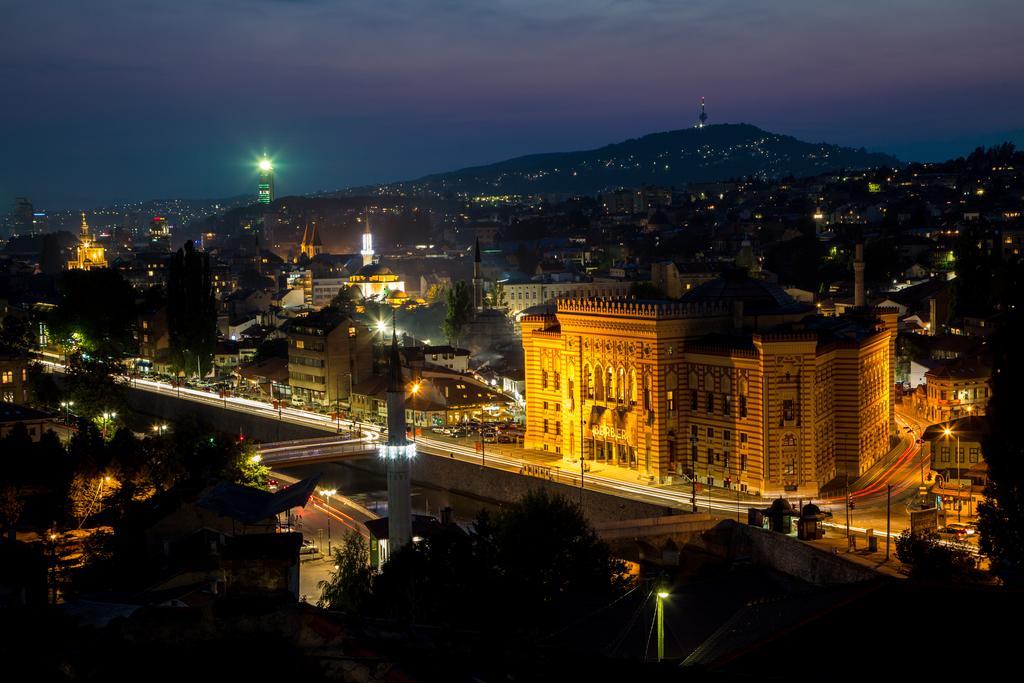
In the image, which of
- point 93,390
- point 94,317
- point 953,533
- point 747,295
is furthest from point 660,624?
point 94,317

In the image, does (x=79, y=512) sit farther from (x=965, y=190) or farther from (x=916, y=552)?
(x=965, y=190)

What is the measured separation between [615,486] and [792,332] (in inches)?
358

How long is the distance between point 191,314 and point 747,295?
48856mm

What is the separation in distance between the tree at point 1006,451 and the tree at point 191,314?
62.5m

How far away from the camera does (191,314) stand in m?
90.5

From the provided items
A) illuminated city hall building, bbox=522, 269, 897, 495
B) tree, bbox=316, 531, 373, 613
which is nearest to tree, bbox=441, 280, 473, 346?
illuminated city hall building, bbox=522, 269, 897, 495

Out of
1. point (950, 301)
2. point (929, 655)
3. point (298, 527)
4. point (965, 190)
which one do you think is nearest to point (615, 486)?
point (298, 527)

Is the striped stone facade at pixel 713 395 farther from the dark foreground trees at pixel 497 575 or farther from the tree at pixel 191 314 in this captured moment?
the tree at pixel 191 314

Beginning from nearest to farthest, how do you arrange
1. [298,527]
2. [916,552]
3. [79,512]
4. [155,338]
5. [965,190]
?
[916,552]
[79,512]
[298,527]
[155,338]
[965,190]

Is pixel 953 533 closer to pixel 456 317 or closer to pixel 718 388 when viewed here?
pixel 718 388

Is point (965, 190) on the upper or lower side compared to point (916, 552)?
upper

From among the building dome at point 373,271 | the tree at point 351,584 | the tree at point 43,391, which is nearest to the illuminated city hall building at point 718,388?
the tree at point 351,584

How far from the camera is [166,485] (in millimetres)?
50812

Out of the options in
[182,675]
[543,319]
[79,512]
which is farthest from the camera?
[543,319]
